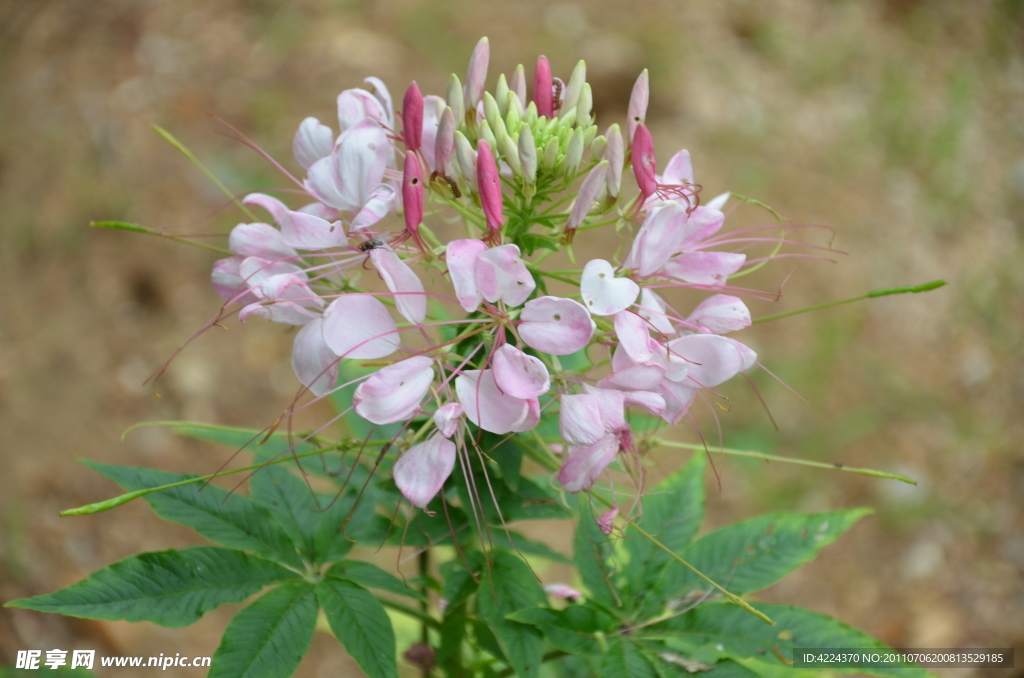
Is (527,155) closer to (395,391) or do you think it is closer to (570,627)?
(395,391)

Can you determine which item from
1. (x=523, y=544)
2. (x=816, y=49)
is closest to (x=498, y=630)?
(x=523, y=544)

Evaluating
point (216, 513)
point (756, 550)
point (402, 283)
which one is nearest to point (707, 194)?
point (756, 550)

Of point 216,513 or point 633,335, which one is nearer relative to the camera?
point 633,335

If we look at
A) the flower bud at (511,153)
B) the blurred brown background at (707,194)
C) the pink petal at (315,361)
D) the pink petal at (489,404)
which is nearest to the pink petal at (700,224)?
the flower bud at (511,153)

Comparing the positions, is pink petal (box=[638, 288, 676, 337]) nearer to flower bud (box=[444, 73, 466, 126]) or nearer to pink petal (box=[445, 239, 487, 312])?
pink petal (box=[445, 239, 487, 312])

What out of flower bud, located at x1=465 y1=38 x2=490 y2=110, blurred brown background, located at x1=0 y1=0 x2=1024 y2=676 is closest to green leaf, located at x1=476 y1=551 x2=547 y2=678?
flower bud, located at x1=465 y1=38 x2=490 y2=110

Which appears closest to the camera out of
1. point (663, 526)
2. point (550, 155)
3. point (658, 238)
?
point (658, 238)
